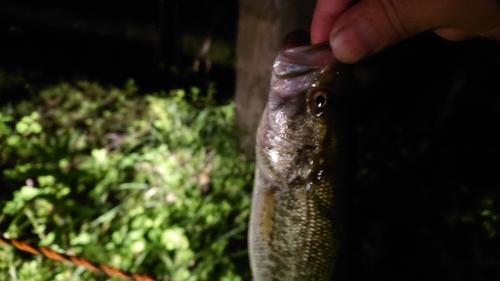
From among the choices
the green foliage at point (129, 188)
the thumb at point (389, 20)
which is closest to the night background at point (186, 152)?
the green foliage at point (129, 188)

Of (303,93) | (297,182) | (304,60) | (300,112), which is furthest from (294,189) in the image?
(304,60)

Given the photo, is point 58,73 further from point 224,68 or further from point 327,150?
point 327,150

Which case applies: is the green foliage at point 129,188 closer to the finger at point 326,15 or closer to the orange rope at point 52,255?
the orange rope at point 52,255

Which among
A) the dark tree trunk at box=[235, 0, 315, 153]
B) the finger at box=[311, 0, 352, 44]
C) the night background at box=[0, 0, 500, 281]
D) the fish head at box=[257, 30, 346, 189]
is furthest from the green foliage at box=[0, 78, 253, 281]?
the finger at box=[311, 0, 352, 44]

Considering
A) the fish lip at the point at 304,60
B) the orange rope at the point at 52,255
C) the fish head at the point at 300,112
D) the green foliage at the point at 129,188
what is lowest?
the green foliage at the point at 129,188

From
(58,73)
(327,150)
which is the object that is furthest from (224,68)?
(327,150)

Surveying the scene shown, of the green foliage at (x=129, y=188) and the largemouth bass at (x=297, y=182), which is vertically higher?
the largemouth bass at (x=297, y=182)
